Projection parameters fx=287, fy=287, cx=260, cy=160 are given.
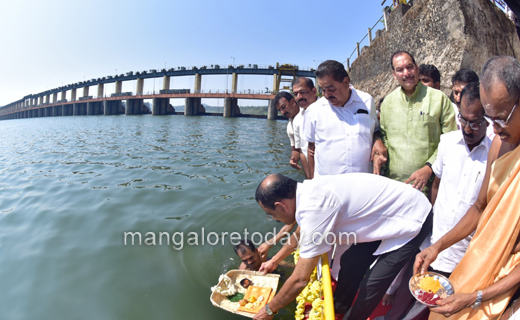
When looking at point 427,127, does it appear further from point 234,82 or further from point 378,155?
point 234,82

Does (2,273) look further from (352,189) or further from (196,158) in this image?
(196,158)

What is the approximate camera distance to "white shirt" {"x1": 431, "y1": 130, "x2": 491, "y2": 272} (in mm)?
2338

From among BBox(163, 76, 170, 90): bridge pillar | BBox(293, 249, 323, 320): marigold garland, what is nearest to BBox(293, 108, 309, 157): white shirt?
BBox(293, 249, 323, 320): marigold garland

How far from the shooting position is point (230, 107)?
5062cm

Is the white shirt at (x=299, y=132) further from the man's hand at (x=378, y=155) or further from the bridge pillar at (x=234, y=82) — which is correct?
the bridge pillar at (x=234, y=82)

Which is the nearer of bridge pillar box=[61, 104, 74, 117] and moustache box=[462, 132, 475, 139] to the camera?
moustache box=[462, 132, 475, 139]

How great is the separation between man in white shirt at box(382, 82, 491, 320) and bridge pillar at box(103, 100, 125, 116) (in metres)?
70.4

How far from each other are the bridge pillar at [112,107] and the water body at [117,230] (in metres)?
55.6

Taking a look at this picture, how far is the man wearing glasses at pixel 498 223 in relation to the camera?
1617 millimetres

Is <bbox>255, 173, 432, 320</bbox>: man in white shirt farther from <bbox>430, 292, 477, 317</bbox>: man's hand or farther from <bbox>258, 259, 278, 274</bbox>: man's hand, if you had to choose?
<bbox>258, 259, 278, 274</bbox>: man's hand

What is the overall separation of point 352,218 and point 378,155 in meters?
1.38

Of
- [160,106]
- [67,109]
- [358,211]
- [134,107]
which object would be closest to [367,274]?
[358,211]

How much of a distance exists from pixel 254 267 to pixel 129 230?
3.16 meters

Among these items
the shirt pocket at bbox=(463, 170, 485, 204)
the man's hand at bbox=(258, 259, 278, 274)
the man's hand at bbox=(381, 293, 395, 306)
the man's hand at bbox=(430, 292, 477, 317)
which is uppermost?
the shirt pocket at bbox=(463, 170, 485, 204)
